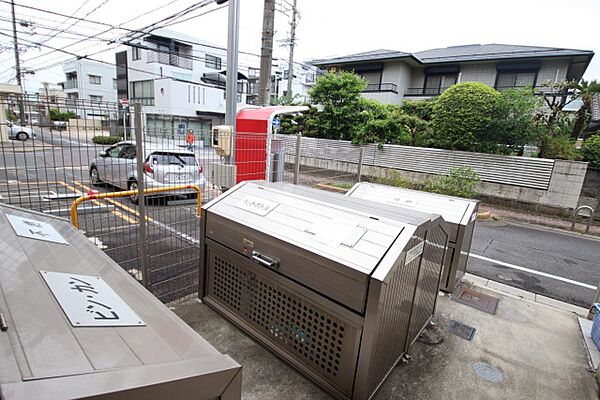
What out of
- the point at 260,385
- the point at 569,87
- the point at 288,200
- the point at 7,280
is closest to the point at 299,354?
the point at 260,385

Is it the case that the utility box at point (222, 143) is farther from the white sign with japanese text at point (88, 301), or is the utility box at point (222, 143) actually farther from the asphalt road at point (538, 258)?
the asphalt road at point (538, 258)

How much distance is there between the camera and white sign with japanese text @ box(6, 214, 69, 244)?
1.52m

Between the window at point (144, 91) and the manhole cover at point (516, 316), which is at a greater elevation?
the window at point (144, 91)

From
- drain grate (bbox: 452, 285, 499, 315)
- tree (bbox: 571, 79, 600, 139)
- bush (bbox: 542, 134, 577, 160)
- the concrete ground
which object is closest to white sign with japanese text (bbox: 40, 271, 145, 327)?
the concrete ground

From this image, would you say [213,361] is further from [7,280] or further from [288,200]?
[288,200]

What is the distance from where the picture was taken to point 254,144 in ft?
15.3

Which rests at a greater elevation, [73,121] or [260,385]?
[73,121]

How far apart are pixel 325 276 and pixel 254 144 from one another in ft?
10.3

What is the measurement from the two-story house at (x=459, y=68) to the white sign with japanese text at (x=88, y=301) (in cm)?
1693

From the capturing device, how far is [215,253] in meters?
2.72

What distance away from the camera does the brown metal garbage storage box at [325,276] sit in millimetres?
1847

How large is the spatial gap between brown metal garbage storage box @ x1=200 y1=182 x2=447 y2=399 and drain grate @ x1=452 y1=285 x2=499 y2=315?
43.9 inches

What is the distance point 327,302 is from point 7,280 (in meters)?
1.50

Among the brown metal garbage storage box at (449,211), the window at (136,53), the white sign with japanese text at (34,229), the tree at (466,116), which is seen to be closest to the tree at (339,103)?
the tree at (466,116)
